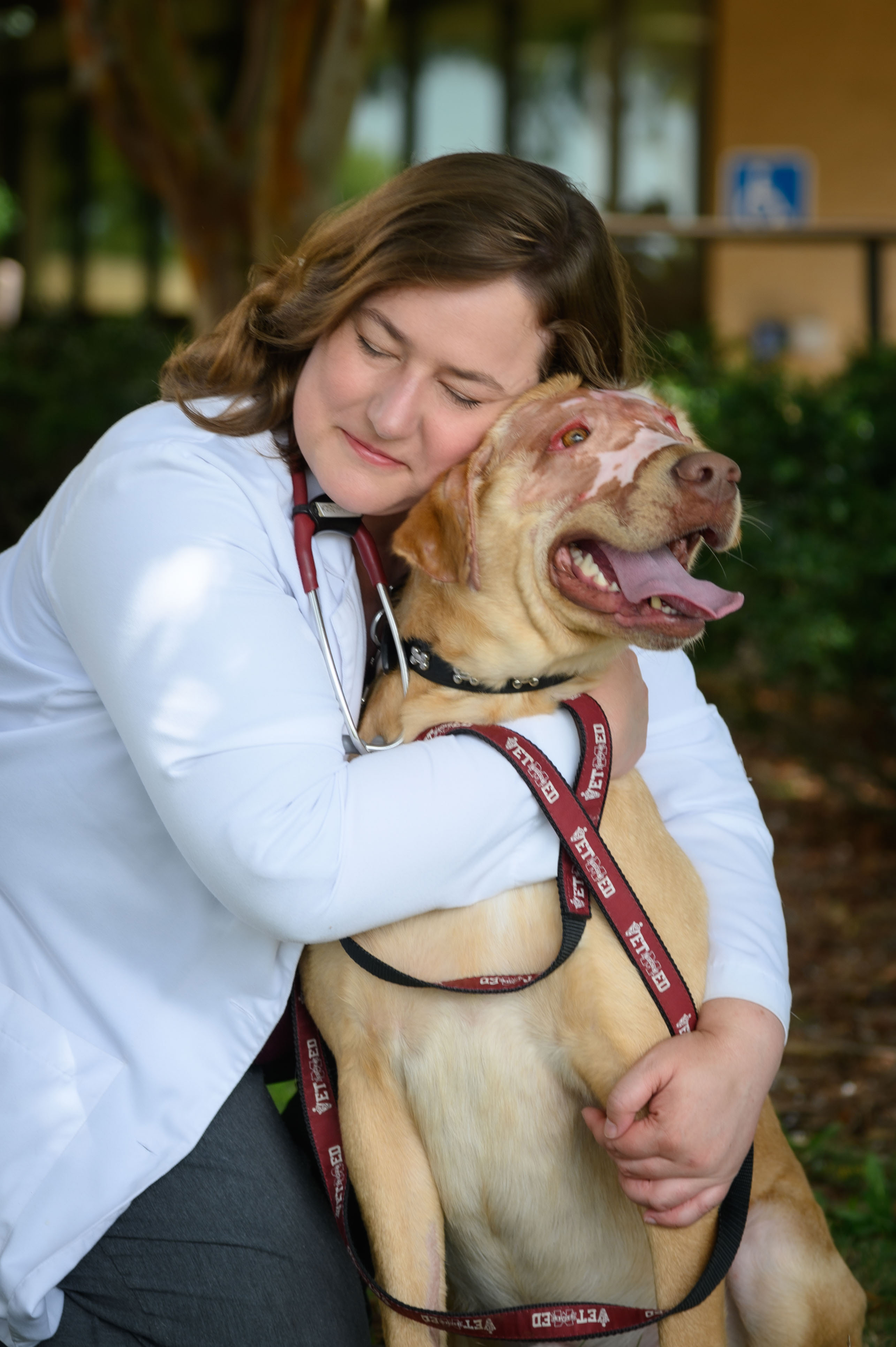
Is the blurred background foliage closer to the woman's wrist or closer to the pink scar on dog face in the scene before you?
the pink scar on dog face

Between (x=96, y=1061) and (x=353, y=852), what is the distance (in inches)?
22.2

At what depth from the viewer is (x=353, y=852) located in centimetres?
194

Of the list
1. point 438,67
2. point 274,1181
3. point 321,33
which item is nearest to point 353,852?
point 274,1181

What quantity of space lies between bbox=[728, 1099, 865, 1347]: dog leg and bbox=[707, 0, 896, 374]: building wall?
848cm

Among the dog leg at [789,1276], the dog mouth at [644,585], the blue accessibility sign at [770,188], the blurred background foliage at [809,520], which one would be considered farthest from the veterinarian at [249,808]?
the blue accessibility sign at [770,188]

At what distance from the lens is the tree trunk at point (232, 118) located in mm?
6316

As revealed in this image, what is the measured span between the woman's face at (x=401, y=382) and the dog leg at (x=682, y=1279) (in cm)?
129

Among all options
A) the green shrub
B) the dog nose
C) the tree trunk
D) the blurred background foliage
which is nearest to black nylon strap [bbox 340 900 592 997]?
the dog nose

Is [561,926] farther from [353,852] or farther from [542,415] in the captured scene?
[542,415]

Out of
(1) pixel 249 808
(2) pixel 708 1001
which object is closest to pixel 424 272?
(1) pixel 249 808

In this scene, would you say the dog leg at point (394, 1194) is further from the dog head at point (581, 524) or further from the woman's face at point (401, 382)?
the woman's face at point (401, 382)

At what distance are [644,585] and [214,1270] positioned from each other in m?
1.32

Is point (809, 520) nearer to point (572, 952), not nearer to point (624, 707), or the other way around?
point (624, 707)

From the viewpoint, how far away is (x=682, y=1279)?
2.07m
